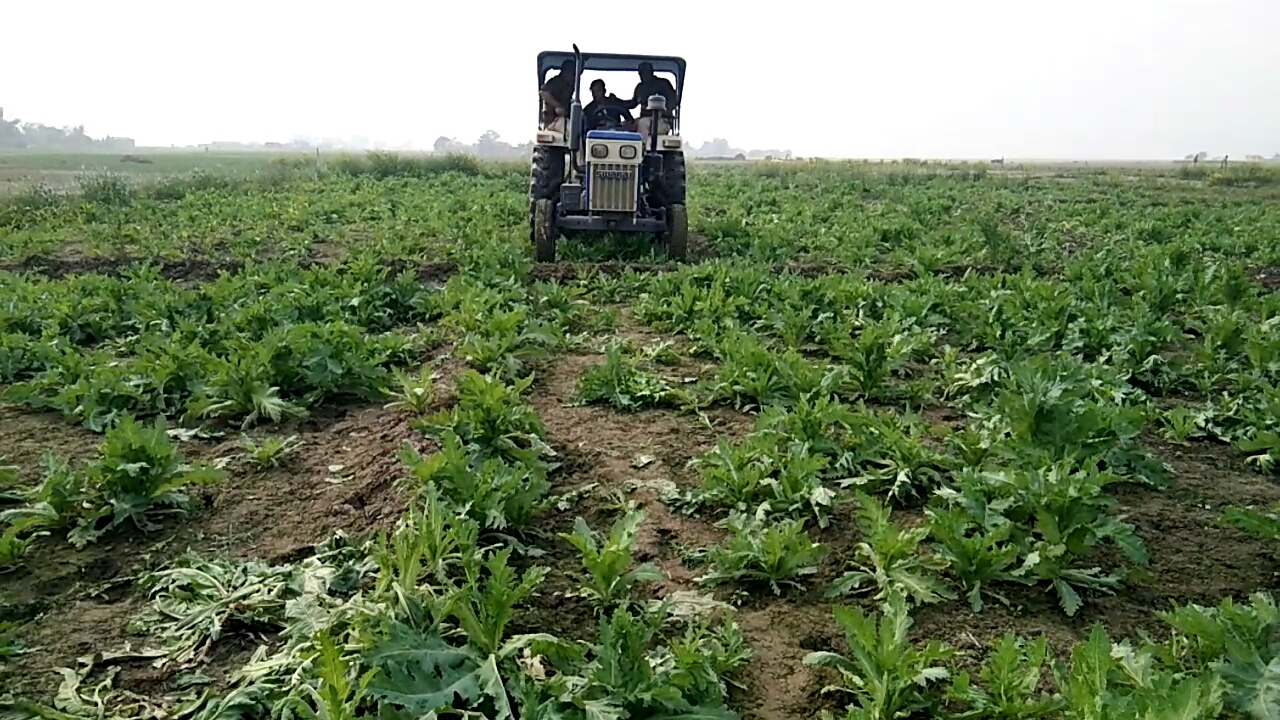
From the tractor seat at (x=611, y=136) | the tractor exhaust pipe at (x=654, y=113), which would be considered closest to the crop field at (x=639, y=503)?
the tractor seat at (x=611, y=136)

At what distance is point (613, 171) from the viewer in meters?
12.9

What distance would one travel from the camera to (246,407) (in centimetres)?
607

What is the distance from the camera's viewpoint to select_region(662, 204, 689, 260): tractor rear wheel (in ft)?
43.1

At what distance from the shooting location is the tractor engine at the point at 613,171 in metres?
12.8

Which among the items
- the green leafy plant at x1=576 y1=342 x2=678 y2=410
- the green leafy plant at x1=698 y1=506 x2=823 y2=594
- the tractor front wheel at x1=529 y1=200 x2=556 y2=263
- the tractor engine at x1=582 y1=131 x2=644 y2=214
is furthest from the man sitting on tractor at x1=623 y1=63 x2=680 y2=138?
the green leafy plant at x1=698 y1=506 x2=823 y2=594

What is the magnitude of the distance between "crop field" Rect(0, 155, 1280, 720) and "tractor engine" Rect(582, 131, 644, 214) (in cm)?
313

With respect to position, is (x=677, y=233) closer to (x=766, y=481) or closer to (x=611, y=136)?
(x=611, y=136)

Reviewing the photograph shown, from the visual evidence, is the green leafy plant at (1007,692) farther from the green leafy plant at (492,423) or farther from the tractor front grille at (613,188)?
the tractor front grille at (613,188)

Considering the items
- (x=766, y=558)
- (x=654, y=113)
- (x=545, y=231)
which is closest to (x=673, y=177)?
(x=654, y=113)

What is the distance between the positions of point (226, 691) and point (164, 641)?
1.69 feet

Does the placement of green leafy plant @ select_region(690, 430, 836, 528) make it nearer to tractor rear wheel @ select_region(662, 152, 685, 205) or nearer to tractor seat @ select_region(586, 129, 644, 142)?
tractor seat @ select_region(586, 129, 644, 142)

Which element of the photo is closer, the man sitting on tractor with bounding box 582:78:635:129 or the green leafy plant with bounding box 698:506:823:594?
the green leafy plant with bounding box 698:506:823:594

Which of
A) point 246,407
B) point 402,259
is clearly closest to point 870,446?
point 246,407

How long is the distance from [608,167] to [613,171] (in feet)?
0.30
